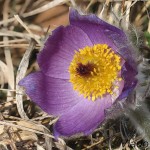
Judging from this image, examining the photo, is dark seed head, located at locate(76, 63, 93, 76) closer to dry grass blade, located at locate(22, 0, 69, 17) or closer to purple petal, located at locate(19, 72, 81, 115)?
purple petal, located at locate(19, 72, 81, 115)

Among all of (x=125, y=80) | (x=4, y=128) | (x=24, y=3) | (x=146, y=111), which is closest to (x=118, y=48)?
(x=125, y=80)

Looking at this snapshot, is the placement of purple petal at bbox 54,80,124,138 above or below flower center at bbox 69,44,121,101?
below

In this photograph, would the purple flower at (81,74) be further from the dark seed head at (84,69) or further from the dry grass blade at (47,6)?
the dry grass blade at (47,6)

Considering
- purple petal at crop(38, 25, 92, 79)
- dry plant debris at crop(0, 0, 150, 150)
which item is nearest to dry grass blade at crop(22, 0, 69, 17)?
dry plant debris at crop(0, 0, 150, 150)

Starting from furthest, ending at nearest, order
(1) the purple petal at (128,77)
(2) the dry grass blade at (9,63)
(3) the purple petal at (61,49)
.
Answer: (2) the dry grass blade at (9,63) < (3) the purple petal at (61,49) < (1) the purple petal at (128,77)

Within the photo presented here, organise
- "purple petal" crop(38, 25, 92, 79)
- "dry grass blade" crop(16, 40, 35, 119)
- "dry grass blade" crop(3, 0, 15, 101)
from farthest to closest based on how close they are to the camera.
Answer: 1. "dry grass blade" crop(3, 0, 15, 101)
2. "dry grass blade" crop(16, 40, 35, 119)
3. "purple petal" crop(38, 25, 92, 79)

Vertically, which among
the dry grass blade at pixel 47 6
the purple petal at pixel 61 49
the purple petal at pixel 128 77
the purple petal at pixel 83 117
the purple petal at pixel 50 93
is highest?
the dry grass blade at pixel 47 6

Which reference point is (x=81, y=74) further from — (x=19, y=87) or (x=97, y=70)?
(x=19, y=87)

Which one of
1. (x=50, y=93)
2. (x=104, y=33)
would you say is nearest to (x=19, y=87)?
(x=50, y=93)

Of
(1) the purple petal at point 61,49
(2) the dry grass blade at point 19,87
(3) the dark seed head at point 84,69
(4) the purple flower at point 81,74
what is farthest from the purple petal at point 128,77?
(2) the dry grass blade at point 19,87
